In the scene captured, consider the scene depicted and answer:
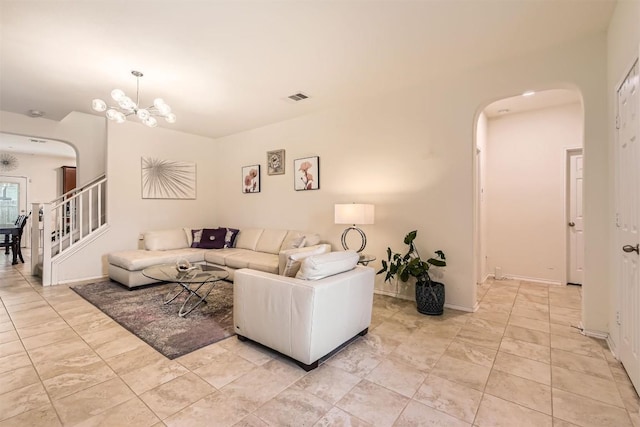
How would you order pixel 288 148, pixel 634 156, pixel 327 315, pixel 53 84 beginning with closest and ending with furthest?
pixel 634 156 → pixel 327 315 → pixel 53 84 → pixel 288 148

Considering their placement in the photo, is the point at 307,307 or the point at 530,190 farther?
the point at 530,190

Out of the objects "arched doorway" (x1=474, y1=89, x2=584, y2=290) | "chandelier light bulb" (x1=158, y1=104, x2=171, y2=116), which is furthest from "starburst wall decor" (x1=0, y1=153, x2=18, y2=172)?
"arched doorway" (x1=474, y1=89, x2=584, y2=290)

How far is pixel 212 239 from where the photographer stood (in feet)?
17.4

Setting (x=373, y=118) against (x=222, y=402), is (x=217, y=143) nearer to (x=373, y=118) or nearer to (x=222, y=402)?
(x=373, y=118)

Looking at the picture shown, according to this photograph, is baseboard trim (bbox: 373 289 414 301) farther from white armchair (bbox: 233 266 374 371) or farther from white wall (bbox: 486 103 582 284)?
white wall (bbox: 486 103 582 284)

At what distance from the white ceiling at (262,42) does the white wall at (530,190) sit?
85.8 inches

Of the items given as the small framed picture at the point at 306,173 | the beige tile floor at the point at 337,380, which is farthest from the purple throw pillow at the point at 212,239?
the beige tile floor at the point at 337,380

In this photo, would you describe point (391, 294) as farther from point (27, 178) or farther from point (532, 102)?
point (27, 178)

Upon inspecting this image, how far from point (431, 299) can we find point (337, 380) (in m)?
1.64

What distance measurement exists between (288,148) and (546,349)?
4.24 meters

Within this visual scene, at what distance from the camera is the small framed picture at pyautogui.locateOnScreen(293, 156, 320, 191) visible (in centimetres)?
464

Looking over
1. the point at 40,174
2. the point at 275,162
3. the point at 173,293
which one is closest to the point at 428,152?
the point at 275,162

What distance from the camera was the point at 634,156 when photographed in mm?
1913

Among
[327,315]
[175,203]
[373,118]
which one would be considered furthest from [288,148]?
[327,315]
